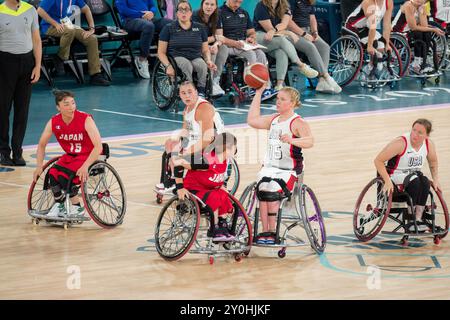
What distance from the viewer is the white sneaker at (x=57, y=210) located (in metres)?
8.78

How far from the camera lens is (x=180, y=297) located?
675 cm

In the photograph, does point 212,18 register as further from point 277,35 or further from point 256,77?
point 256,77

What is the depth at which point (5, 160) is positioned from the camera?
37.2ft

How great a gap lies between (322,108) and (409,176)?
6876 mm

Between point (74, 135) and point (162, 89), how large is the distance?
5971 mm

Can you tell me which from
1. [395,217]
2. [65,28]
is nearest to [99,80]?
[65,28]

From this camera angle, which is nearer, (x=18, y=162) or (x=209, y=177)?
(x=209, y=177)

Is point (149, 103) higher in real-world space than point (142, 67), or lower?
lower

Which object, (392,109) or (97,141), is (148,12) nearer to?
(392,109)

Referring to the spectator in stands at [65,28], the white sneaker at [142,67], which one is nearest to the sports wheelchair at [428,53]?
the white sneaker at [142,67]

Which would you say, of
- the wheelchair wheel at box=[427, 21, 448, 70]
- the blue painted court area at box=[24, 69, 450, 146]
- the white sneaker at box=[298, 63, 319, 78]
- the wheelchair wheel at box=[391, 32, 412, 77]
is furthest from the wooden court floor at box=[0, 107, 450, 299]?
the wheelchair wheel at box=[427, 21, 448, 70]

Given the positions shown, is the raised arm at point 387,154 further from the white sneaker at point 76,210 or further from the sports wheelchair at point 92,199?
the white sneaker at point 76,210

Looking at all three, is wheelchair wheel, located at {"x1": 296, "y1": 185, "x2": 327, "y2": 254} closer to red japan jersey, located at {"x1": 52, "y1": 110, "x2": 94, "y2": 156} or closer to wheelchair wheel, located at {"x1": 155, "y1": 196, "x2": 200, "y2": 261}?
wheelchair wheel, located at {"x1": 155, "y1": 196, "x2": 200, "y2": 261}

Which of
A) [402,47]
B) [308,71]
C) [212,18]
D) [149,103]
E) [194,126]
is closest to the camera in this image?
[194,126]
